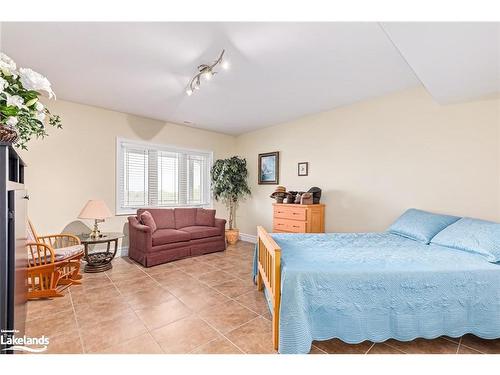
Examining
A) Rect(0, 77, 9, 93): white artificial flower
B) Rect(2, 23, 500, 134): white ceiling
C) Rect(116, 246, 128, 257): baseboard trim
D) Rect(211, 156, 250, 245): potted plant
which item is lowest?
Rect(116, 246, 128, 257): baseboard trim

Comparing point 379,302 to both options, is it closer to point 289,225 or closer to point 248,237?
point 289,225

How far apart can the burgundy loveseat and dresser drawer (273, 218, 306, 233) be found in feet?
3.65

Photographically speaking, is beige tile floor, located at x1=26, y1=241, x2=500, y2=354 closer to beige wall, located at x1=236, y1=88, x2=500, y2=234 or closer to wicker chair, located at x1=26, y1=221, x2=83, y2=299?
wicker chair, located at x1=26, y1=221, x2=83, y2=299

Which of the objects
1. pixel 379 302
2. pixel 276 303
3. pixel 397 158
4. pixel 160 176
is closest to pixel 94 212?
pixel 160 176

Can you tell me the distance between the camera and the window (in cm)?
436

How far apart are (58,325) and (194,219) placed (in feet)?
9.43

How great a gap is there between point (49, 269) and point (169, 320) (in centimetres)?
151

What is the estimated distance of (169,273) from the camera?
3.38m

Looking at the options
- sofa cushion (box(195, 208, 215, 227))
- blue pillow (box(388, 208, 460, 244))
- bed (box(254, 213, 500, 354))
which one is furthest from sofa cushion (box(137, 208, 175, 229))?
blue pillow (box(388, 208, 460, 244))

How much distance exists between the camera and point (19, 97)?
3.71 ft

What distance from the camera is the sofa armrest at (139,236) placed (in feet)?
11.8

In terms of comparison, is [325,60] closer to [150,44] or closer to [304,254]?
[150,44]
